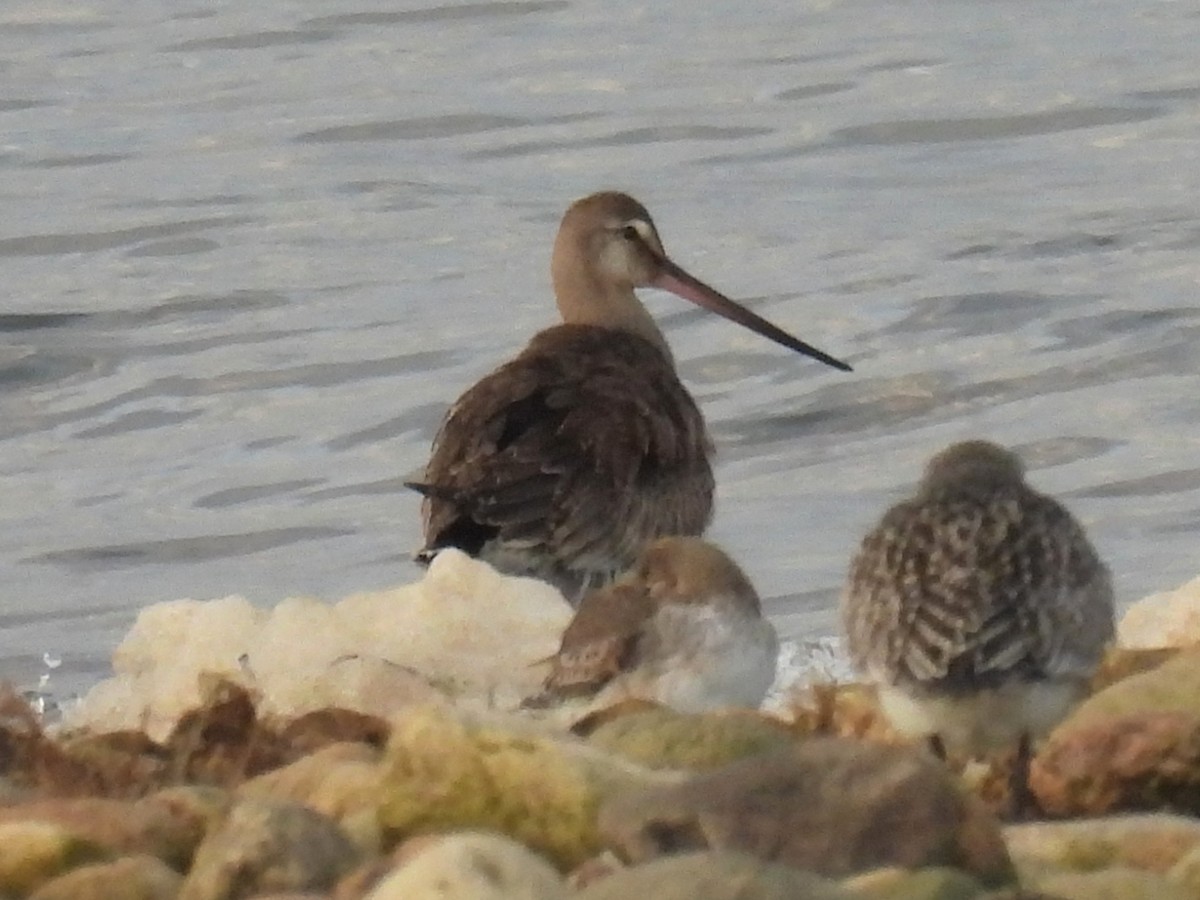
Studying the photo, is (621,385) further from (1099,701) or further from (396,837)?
(396,837)

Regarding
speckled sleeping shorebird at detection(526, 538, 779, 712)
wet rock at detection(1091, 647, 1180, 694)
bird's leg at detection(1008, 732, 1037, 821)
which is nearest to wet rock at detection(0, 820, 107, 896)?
bird's leg at detection(1008, 732, 1037, 821)

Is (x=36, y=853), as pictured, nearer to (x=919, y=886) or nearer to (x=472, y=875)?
(x=472, y=875)

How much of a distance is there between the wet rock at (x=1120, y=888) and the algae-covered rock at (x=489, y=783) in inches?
32.4

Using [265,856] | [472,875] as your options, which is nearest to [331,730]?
[265,856]

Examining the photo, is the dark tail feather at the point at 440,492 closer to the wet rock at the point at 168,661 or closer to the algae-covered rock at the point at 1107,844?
Answer: the wet rock at the point at 168,661

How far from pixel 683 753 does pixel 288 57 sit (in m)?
15.0

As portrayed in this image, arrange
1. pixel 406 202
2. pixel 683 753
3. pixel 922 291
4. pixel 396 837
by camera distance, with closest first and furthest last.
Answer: pixel 396 837 < pixel 683 753 < pixel 922 291 < pixel 406 202

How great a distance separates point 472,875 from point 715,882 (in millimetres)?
340

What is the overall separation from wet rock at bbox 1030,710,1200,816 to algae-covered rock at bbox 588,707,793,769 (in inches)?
18.7

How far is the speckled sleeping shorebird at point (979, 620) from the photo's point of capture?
6.10m

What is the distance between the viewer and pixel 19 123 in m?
19.2

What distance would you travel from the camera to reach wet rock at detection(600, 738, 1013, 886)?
507 cm

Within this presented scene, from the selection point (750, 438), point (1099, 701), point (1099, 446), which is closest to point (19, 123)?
point (750, 438)

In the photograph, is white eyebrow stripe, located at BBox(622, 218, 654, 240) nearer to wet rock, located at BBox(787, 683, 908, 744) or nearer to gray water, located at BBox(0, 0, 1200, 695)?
gray water, located at BBox(0, 0, 1200, 695)
